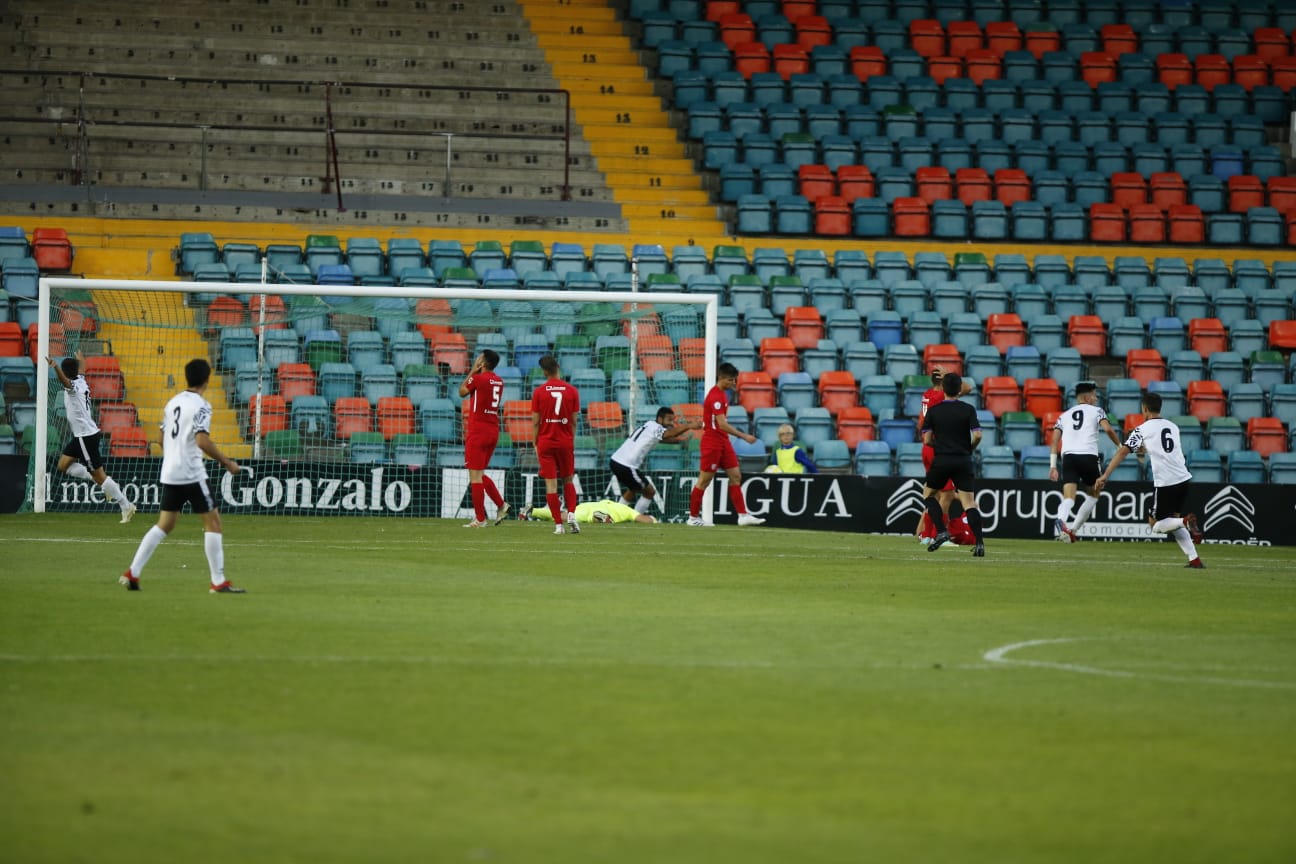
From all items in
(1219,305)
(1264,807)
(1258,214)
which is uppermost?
(1258,214)

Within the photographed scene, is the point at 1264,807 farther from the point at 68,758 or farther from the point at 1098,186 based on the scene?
the point at 1098,186

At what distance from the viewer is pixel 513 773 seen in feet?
20.7

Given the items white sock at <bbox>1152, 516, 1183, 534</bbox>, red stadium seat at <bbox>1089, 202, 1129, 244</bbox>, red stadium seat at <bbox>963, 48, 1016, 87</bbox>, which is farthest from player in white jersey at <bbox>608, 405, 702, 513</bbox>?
red stadium seat at <bbox>963, 48, 1016, 87</bbox>

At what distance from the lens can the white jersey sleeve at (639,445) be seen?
23547mm

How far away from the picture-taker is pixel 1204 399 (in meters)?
27.4

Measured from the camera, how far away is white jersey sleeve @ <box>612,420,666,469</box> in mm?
23547

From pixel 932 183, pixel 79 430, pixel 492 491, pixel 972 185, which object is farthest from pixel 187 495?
pixel 972 185

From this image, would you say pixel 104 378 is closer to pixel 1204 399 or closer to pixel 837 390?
pixel 837 390

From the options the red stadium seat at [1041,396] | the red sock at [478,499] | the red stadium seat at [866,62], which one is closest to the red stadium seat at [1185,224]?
the red stadium seat at [1041,396]

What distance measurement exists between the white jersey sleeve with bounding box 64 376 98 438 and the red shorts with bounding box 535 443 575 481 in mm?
5949

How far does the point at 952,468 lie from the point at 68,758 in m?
13.5

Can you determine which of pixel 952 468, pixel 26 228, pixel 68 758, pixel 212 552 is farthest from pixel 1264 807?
pixel 26 228

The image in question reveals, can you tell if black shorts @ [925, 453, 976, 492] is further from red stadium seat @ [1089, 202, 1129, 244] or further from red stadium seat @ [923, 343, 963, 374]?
red stadium seat @ [1089, 202, 1129, 244]

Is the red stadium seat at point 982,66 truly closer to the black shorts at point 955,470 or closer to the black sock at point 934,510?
the black sock at point 934,510
